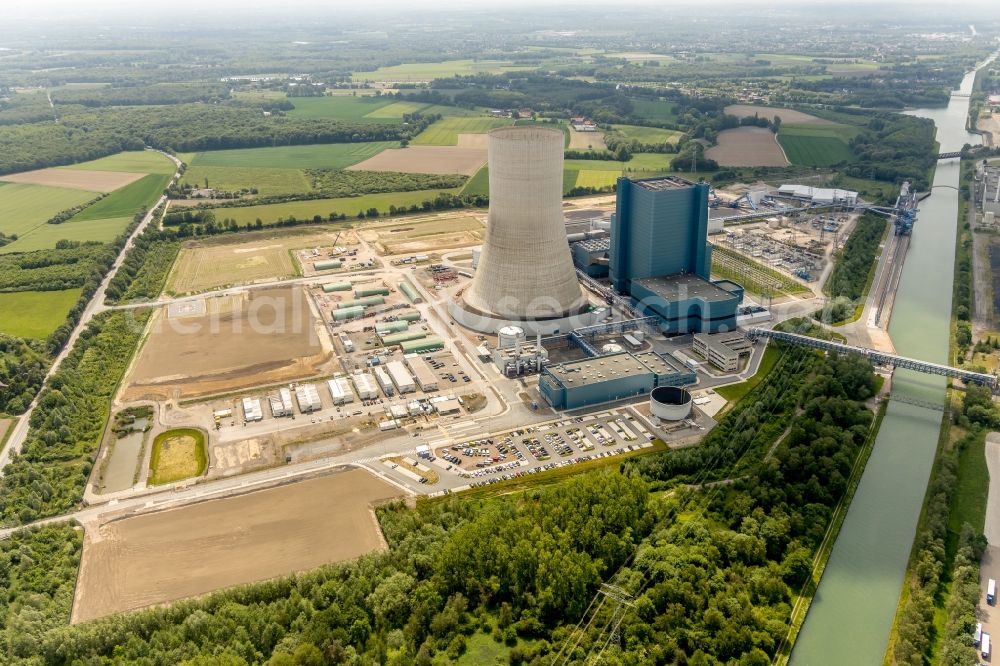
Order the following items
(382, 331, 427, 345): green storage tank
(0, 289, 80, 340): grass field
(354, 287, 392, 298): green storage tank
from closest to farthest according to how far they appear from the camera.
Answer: (382, 331, 427, 345): green storage tank
(0, 289, 80, 340): grass field
(354, 287, 392, 298): green storage tank

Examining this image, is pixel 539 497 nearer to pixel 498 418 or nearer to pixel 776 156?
pixel 498 418

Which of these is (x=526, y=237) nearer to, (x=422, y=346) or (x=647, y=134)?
(x=422, y=346)

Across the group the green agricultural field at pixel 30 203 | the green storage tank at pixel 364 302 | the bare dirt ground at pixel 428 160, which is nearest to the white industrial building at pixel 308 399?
the green storage tank at pixel 364 302

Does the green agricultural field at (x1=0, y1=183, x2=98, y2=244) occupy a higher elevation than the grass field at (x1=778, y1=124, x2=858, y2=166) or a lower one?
lower

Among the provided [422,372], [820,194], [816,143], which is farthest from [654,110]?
[422,372]

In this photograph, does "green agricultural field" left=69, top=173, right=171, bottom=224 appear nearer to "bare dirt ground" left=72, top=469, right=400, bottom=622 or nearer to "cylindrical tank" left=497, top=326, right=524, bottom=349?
"cylindrical tank" left=497, top=326, right=524, bottom=349

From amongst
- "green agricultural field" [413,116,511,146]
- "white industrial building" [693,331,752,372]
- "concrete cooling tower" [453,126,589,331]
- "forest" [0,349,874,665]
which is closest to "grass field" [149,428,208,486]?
"forest" [0,349,874,665]
